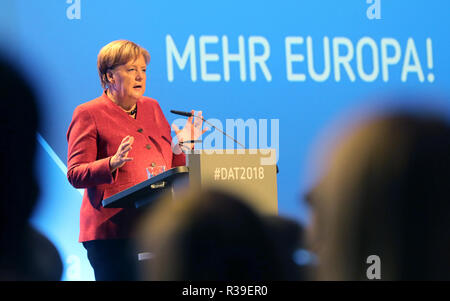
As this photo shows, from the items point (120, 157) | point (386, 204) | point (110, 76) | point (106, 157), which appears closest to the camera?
point (120, 157)

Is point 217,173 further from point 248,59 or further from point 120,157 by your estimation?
point 248,59

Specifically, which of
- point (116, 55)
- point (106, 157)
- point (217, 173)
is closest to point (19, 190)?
point (106, 157)

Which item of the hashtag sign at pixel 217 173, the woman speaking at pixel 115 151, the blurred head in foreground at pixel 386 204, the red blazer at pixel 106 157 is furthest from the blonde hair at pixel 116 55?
the blurred head in foreground at pixel 386 204

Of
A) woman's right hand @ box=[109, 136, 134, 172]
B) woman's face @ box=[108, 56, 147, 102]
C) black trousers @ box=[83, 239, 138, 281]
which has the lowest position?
black trousers @ box=[83, 239, 138, 281]

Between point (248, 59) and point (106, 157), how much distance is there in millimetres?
1062

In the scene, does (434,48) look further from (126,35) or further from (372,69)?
(126,35)

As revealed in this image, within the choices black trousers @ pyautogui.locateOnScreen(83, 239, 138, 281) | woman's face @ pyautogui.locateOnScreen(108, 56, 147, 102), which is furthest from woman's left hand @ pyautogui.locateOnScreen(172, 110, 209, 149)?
black trousers @ pyautogui.locateOnScreen(83, 239, 138, 281)

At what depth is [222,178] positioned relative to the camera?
2.97 metres

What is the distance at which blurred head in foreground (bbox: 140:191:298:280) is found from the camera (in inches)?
132

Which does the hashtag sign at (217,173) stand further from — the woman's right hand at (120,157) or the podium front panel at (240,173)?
Answer: the woman's right hand at (120,157)

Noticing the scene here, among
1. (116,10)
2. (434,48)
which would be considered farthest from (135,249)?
(434,48)

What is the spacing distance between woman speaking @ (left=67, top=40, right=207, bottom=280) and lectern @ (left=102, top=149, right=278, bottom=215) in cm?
27

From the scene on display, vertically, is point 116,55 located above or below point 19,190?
above

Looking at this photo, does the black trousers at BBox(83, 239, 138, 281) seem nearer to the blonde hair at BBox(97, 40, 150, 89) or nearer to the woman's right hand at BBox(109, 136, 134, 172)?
the woman's right hand at BBox(109, 136, 134, 172)
